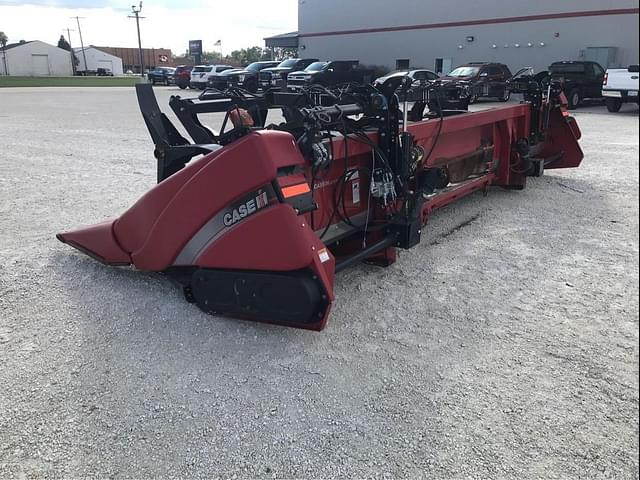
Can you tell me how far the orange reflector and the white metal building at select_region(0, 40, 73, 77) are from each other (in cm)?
5445

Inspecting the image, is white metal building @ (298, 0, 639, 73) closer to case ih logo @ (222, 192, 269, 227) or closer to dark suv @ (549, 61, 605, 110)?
dark suv @ (549, 61, 605, 110)

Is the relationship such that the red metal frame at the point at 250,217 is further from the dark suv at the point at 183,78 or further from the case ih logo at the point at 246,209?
the dark suv at the point at 183,78

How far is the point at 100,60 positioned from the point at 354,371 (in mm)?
88986

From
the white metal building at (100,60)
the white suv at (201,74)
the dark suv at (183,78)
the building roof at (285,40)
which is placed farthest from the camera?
the white metal building at (100,60)

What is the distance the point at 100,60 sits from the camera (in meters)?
81.5

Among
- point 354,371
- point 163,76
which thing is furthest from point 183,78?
point 354,371

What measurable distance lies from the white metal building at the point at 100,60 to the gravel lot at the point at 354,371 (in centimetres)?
8439

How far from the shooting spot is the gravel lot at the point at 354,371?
7.43 feet

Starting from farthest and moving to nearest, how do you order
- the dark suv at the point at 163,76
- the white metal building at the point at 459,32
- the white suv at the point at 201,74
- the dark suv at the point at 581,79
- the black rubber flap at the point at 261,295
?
1. the dark suv at the point at 163,76
2. the white suv at the point at 201,74
3. the white metal building at the point at 459,32
4. the dark suv at the point at 581,79
5. the black rubber flap at the point at 261,295

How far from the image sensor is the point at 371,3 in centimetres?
3328

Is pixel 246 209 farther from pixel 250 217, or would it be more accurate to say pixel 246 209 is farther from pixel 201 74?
pixel 201 74

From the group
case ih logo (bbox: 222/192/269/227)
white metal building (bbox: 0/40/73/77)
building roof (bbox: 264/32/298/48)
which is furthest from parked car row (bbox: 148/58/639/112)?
white metal building (bbox: 0/40/73/77)

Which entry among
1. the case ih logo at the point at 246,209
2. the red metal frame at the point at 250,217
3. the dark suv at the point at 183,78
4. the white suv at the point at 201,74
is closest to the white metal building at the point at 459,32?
the white suv at the point at 201,74

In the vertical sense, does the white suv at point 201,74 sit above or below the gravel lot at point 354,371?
above
